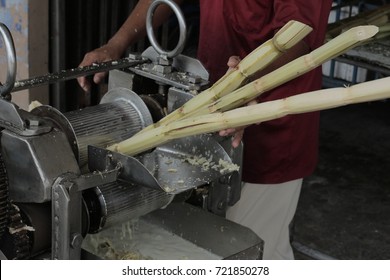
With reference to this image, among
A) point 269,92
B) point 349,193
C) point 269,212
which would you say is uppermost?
point 269,92

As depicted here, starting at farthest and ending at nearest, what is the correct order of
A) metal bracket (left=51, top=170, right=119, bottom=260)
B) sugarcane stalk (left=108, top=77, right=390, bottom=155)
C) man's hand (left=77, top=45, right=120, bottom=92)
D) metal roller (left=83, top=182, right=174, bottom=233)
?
man's hand (left=77, top=45, right=120, bottom=92), metal roller (left=83, top=182, right=174, bottom=233), metal bracket (left=51, top=170, right=119, bottom=260), sugarcane stalk (left=108, top=77, right=390, bottom=155)

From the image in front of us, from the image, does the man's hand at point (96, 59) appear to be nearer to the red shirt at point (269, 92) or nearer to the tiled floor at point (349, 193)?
the red shirt at point (269, 92)

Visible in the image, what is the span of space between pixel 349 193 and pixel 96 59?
2425mm

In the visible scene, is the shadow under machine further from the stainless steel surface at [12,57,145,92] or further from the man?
the man

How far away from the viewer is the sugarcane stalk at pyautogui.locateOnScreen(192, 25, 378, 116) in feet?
3.92

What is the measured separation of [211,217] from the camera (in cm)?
158

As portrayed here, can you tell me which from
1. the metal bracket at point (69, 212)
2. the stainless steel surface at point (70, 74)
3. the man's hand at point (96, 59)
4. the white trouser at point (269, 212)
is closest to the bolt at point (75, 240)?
the metal bracket at point (69, 212)

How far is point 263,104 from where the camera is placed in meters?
1.22

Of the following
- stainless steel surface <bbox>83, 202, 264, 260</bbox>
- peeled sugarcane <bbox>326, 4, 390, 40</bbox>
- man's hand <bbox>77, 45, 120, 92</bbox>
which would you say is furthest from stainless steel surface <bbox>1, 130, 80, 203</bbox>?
peeled sugarcane <bbox>326, 4, 390, 40</bbox>

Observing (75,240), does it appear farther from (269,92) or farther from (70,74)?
(269,92)

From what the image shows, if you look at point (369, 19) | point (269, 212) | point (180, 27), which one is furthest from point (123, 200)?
point (369, 19)

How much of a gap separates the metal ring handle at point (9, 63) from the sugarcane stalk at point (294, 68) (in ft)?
1.16
